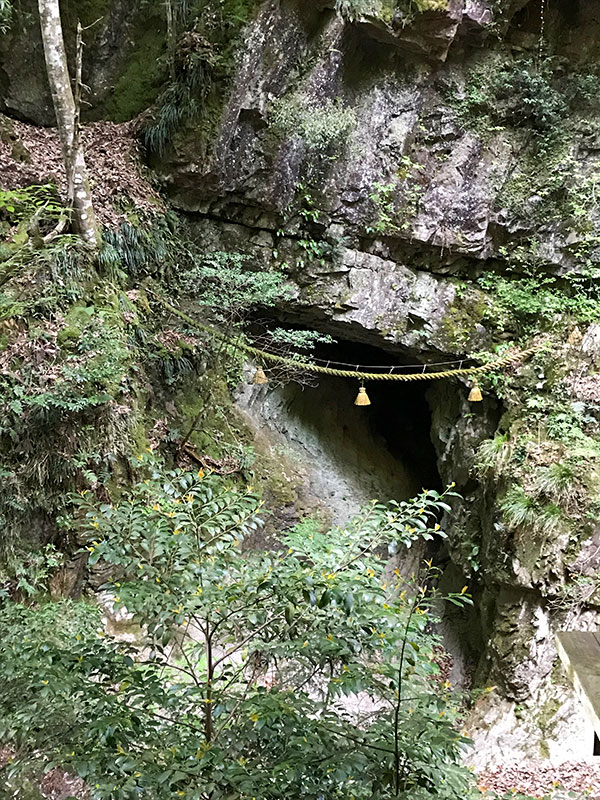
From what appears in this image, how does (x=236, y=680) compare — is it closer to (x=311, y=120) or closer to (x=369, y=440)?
(x=311, y=120)

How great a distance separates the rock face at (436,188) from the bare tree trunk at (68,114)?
139 cm

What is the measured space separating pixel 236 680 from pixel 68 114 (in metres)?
4.81

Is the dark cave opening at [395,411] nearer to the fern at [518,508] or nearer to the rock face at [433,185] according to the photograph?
the rock face at [433,185]

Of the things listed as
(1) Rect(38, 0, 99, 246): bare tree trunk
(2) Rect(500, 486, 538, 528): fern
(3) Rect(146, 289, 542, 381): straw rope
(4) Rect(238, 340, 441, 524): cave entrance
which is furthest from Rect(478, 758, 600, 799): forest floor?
(1) Rect(38, 0, 99, 246): bare tree trunk

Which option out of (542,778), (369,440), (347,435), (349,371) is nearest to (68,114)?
(349,371)

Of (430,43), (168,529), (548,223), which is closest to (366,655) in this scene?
(168,529)

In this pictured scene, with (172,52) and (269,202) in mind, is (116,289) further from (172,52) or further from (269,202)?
(172,52)

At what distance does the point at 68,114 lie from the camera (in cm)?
465

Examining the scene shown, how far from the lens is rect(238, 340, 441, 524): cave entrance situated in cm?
710

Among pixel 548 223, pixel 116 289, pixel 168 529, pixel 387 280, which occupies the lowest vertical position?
pixel 168 529

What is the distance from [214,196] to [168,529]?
5079mm

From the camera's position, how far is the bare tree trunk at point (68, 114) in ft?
14.4

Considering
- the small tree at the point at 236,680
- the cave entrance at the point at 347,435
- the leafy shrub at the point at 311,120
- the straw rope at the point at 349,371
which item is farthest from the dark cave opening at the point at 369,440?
the small tree at the point at 236,680

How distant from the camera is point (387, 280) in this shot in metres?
6.68
